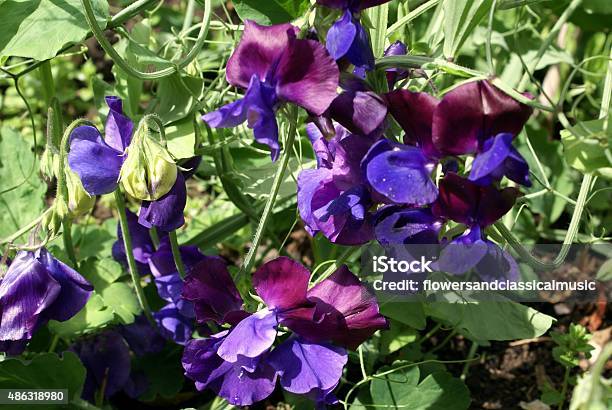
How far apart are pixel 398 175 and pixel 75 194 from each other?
0.47 m

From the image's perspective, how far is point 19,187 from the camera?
5.20 ft

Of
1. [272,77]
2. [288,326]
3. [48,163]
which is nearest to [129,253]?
[48,163]

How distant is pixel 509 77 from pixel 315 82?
1019 millimetres

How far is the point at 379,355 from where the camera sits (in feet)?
4.93

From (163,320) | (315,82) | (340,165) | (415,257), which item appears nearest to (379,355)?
(163,320)

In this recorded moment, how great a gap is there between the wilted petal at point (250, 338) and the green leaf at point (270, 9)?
463 millimetres

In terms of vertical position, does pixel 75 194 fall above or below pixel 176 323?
above

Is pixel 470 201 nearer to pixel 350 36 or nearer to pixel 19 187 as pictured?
pixel 350 36

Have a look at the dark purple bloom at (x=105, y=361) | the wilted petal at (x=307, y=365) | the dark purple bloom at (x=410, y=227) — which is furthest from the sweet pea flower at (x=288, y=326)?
the dark purple bloom at (x=105, y=361)

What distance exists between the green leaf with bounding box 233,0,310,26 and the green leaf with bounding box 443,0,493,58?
264mm

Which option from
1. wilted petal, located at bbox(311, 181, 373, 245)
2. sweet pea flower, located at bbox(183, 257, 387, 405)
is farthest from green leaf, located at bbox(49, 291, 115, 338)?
wilted petal, located at bbox(311, 181, 373, 245)

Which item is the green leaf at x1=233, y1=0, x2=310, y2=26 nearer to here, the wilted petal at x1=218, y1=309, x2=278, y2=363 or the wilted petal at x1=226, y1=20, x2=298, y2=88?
the wilted petal at x1=226, y1=20, x2=298, y2=88

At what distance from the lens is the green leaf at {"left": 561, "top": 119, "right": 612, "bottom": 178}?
96 cm

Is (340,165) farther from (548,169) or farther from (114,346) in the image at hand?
(548,169)
